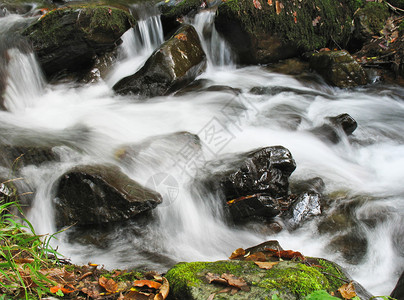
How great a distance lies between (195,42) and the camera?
7574 mm

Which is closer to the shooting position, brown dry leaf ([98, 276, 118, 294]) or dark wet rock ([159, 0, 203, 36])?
brown dry leaf ([98, 276, 118, 294])

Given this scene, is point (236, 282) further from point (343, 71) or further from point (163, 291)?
point (343, 71)

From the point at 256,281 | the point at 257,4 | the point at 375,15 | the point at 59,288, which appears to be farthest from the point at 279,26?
the point at 59,288

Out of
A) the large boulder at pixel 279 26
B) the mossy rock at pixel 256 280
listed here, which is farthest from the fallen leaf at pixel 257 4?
the mossy rock at pixel 256 280

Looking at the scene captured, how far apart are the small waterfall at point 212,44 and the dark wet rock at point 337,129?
3.48 metres

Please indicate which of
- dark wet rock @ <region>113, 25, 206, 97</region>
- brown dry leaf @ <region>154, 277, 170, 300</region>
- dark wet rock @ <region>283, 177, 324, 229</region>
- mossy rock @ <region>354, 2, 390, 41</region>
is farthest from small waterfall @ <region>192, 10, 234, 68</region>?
brown dry leaf @ <region>154, 277, 170, 300</region>

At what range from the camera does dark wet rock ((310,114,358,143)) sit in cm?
563

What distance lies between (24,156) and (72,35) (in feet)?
11.6

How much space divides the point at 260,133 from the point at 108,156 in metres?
2.60

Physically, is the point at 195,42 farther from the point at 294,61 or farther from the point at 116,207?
the point at 116,207

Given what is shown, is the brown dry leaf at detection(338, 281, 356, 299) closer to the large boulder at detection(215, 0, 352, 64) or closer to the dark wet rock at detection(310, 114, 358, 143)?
the dark wet rock at detection(310, 114, 358, 143)

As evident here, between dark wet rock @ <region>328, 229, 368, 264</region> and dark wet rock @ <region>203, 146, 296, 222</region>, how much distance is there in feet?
2.38

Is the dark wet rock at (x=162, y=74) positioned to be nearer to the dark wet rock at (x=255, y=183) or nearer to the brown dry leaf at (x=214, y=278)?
the dark wet rock at (x=255, y=183)

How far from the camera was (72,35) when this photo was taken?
6746mm
